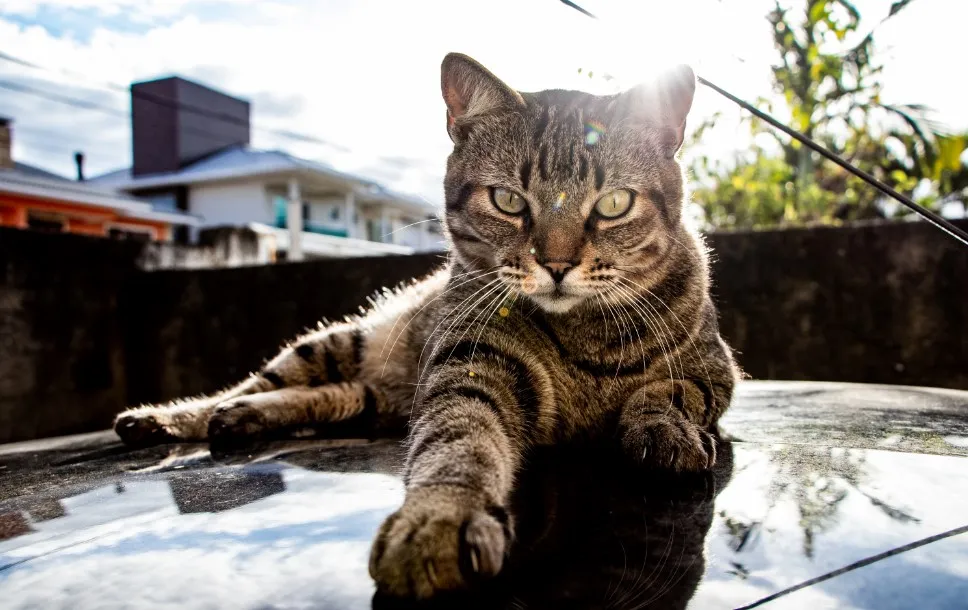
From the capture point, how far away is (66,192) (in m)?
15.0

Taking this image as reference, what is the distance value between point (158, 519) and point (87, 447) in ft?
4.50

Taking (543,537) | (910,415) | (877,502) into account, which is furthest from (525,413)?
(910,415)

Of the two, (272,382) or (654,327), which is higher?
(654,327)

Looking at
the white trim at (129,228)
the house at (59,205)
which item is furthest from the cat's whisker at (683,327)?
the white trim at (129,228)

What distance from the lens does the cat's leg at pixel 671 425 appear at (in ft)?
5.47

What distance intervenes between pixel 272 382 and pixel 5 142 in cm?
1646

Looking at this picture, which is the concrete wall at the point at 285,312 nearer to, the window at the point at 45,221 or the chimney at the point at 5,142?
the window at the point at 45,221

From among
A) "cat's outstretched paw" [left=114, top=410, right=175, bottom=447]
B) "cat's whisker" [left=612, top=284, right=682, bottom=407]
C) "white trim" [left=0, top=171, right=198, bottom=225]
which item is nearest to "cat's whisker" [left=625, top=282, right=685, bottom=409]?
"cat's whisker" [left=612, top=284, right=682, bottom=407]

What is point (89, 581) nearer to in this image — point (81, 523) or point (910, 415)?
point (81, 523)

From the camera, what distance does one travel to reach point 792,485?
153 centimetres

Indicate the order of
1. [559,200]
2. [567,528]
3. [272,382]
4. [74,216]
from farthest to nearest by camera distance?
[74,216]
[272,382]
[559,200]
[567,528]

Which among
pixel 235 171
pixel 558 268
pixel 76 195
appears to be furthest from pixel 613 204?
pixel 235 171

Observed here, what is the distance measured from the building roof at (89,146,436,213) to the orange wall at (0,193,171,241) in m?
3.39

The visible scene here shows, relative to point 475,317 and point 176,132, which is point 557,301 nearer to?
point 475,317
